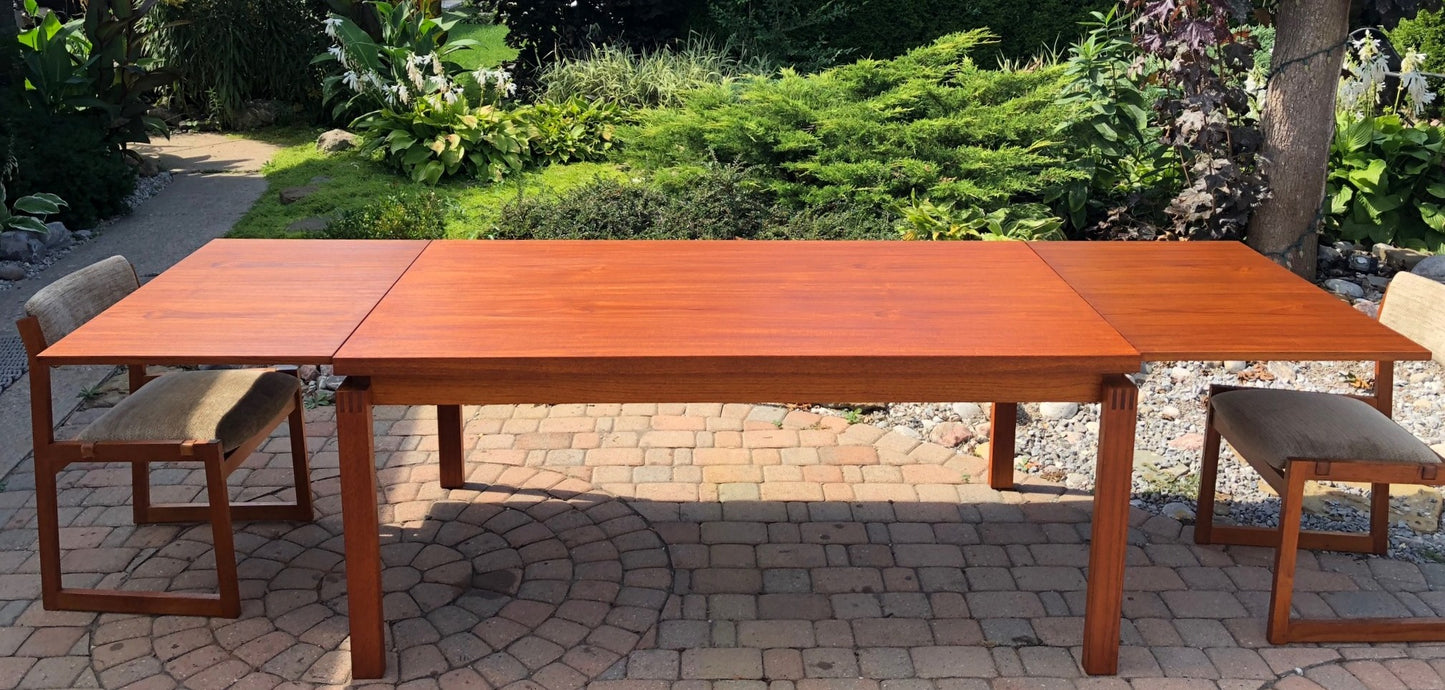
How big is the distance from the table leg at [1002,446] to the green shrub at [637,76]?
580 cm

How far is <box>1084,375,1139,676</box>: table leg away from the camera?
2.99 metres

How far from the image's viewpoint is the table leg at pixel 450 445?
4156mm

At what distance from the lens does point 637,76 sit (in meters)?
9.92

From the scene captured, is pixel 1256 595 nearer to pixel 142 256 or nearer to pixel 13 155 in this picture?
pixel 142 256

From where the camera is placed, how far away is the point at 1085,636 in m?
3.21

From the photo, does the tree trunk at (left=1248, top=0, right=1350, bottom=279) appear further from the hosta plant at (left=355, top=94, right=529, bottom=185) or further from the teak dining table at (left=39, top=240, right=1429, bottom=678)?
the hosta plant at (left=355, top=94, right=529, bottom=185)

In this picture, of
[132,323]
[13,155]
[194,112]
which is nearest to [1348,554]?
[132,323]

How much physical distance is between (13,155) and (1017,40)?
27.6 feet

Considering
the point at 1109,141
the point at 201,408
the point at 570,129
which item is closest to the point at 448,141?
the point at 570,129

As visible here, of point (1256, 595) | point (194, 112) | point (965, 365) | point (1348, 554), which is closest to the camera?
point (965, 365)

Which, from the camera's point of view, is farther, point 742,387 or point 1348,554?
point 1348,554

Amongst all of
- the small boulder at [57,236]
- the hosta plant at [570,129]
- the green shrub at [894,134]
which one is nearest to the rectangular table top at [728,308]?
the green shrub at [894,134]

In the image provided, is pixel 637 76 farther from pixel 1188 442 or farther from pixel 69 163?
pixel 1188 442

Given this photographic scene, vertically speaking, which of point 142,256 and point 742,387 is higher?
point 742,387
